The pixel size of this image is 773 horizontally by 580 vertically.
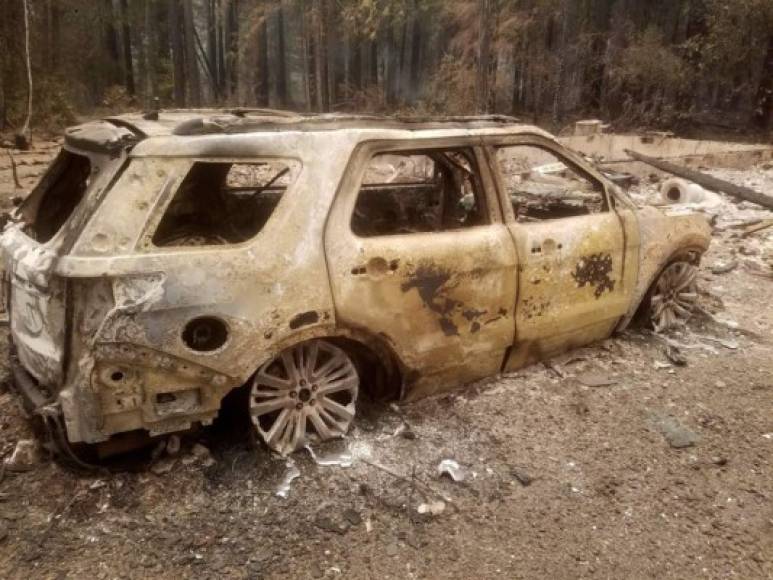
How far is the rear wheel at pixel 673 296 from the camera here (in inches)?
192

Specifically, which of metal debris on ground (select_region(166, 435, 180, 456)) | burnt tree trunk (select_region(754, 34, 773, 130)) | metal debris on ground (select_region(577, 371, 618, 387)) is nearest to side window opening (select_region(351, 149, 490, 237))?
metal debris on ground (select_region(577, 371, 618, 387))

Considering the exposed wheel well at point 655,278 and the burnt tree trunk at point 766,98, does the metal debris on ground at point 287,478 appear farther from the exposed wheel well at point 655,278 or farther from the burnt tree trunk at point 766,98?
the burnt tree trunk at point 766,98

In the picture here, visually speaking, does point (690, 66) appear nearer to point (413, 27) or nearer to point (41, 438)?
point (413, 27)

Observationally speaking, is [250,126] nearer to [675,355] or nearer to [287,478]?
[287,478]

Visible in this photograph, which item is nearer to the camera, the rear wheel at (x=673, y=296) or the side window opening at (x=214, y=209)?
the side window opening at (x=214, y=209)

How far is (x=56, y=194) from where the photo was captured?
3484mm

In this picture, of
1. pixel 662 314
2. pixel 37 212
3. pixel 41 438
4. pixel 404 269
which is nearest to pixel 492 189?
pixel 404 269

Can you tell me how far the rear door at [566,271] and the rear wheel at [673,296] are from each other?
662 millimetres

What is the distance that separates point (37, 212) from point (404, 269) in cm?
209

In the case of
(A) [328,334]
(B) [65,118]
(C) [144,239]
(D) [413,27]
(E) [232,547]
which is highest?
(D) [413,27]

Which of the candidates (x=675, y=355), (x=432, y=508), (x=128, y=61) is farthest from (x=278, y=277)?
(x=128, y=61)

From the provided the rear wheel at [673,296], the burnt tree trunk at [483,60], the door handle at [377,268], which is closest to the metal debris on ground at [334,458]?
the door handle at [377,268]

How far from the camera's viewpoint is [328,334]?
315cm

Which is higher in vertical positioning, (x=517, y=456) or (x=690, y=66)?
(x=690, y=66)
